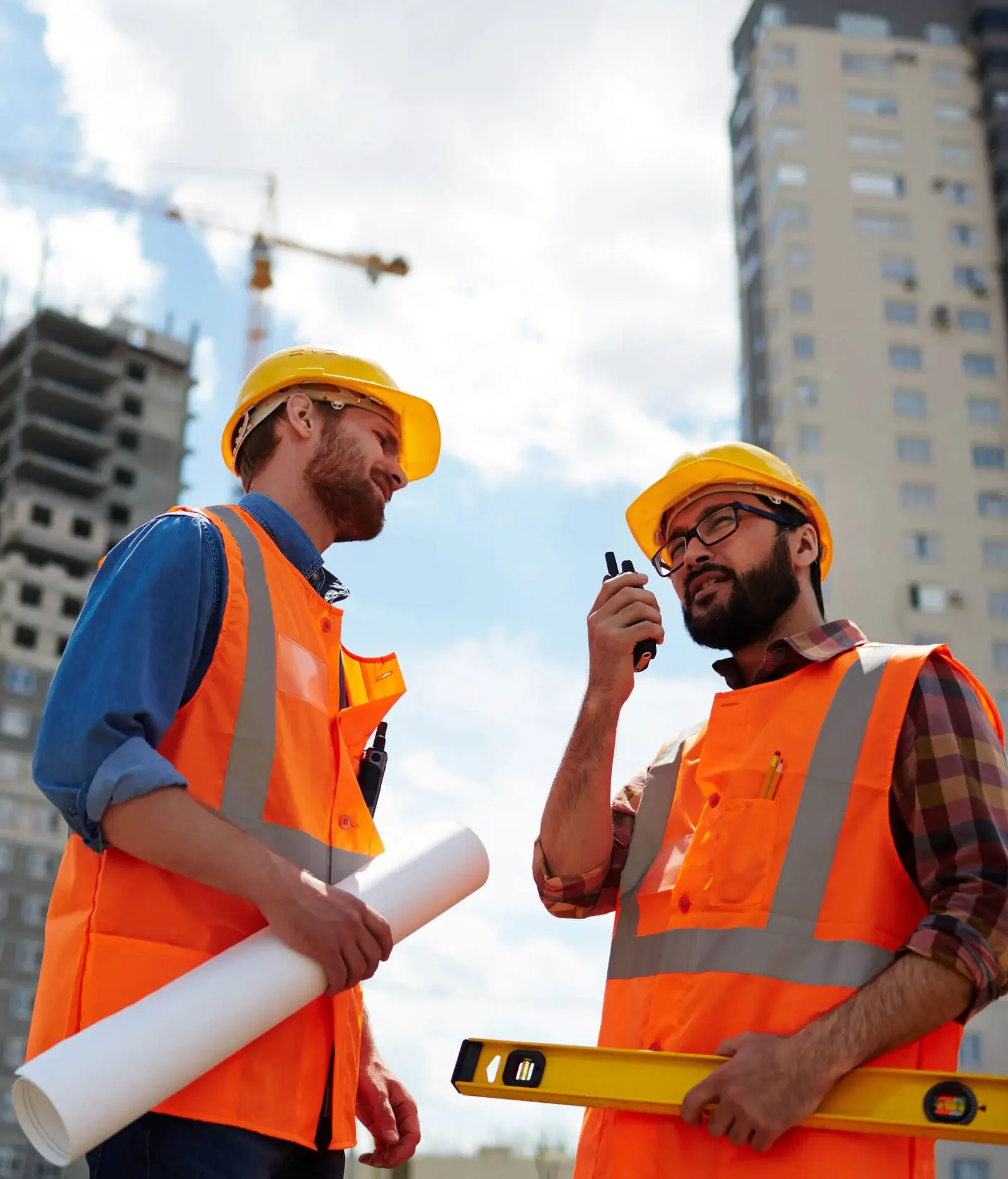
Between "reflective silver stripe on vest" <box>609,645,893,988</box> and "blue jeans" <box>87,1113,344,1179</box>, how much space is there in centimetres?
120

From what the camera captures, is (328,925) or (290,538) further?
(290,538)

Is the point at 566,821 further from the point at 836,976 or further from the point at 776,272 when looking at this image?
the point at 776,272

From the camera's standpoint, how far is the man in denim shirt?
112 inches

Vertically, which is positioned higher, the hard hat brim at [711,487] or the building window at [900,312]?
the building window at [900,312]

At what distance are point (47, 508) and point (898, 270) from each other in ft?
162

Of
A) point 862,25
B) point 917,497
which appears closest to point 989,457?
point 917,497

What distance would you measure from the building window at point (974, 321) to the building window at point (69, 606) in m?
47.6

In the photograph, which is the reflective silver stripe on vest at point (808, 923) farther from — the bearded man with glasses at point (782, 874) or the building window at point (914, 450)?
the building window at point (914, 450)

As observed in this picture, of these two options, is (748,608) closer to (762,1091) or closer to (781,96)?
(762,1091)

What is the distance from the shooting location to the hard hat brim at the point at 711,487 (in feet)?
14.7

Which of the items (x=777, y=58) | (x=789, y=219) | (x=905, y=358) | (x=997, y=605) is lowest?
(x=997, y=605)

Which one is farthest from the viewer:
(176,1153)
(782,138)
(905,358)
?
(782,138)

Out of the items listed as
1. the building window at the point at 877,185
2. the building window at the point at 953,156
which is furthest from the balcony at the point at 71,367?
the building window at the point at 953,156

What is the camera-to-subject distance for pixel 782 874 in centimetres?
341
